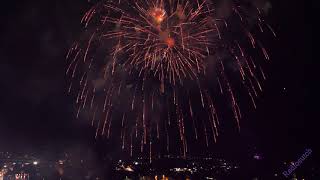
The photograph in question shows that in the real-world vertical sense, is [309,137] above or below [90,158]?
below

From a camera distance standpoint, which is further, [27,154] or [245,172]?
[27,154]

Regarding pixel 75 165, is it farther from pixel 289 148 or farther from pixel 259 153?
pixel 289 148

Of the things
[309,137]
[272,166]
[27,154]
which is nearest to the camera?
[309,137]

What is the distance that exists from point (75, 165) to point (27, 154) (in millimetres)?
72904

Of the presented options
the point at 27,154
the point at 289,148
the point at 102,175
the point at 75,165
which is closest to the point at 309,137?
the point at 289,148

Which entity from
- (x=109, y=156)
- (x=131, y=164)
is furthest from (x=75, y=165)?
(x=131, y=164)

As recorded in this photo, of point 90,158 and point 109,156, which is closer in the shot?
point 90,158

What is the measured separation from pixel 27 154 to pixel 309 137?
14777 cm

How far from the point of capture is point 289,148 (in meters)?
37.2

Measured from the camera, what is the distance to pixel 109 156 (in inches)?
4328

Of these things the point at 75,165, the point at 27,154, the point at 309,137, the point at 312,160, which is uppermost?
the point at 27,154

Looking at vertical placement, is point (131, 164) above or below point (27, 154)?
below

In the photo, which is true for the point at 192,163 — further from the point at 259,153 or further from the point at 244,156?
the point at 259,153

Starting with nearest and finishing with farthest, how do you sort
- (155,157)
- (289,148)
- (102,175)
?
1. (289,148)
2. (102,175)
3. (155,157)
